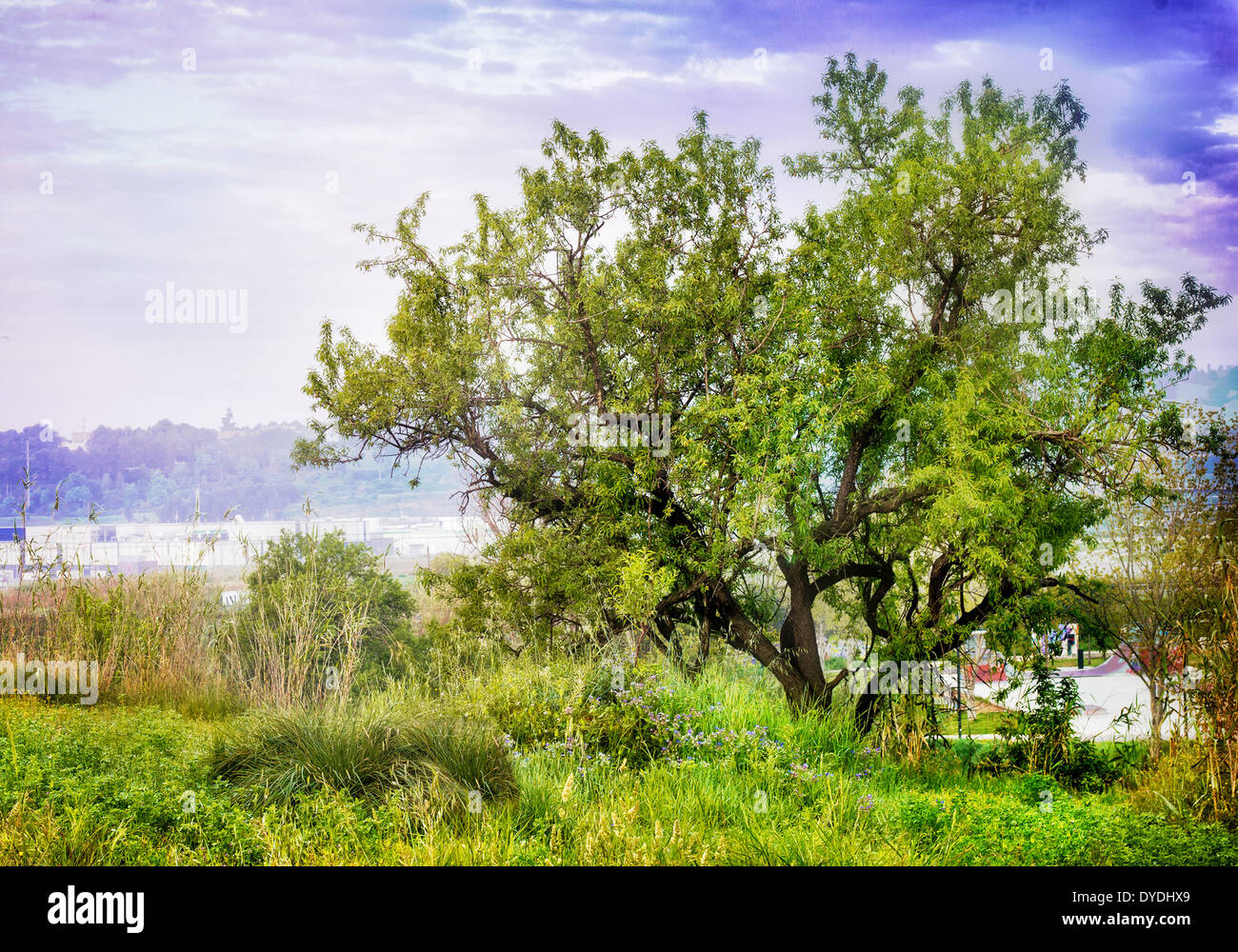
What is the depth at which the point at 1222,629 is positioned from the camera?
216 inches

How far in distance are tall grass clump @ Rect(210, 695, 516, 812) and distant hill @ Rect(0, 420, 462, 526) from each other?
349 centimetres

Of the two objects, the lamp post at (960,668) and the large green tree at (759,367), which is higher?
the large green tree at (759,367)

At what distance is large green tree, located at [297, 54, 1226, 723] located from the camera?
873 centimetres

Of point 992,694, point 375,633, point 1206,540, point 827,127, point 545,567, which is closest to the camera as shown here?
point 1206,540

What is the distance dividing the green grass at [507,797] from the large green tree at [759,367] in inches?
111

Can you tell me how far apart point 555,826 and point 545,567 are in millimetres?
5429

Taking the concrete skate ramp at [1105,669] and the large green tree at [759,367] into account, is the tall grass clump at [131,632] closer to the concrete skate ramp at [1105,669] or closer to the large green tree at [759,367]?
the large green tree at [759,367]

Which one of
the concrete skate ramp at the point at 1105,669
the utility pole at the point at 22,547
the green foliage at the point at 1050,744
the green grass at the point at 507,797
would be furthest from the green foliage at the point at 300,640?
the concrete skate ramp at the point at 1105,669

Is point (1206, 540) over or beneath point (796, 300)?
beneath

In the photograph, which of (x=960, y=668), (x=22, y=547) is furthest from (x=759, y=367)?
(x=22, y=547)

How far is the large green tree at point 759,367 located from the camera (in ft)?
28.6

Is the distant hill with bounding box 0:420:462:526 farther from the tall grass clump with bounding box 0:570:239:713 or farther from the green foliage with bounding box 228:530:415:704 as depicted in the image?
the green foliage with bounding box 228:530:415:704
